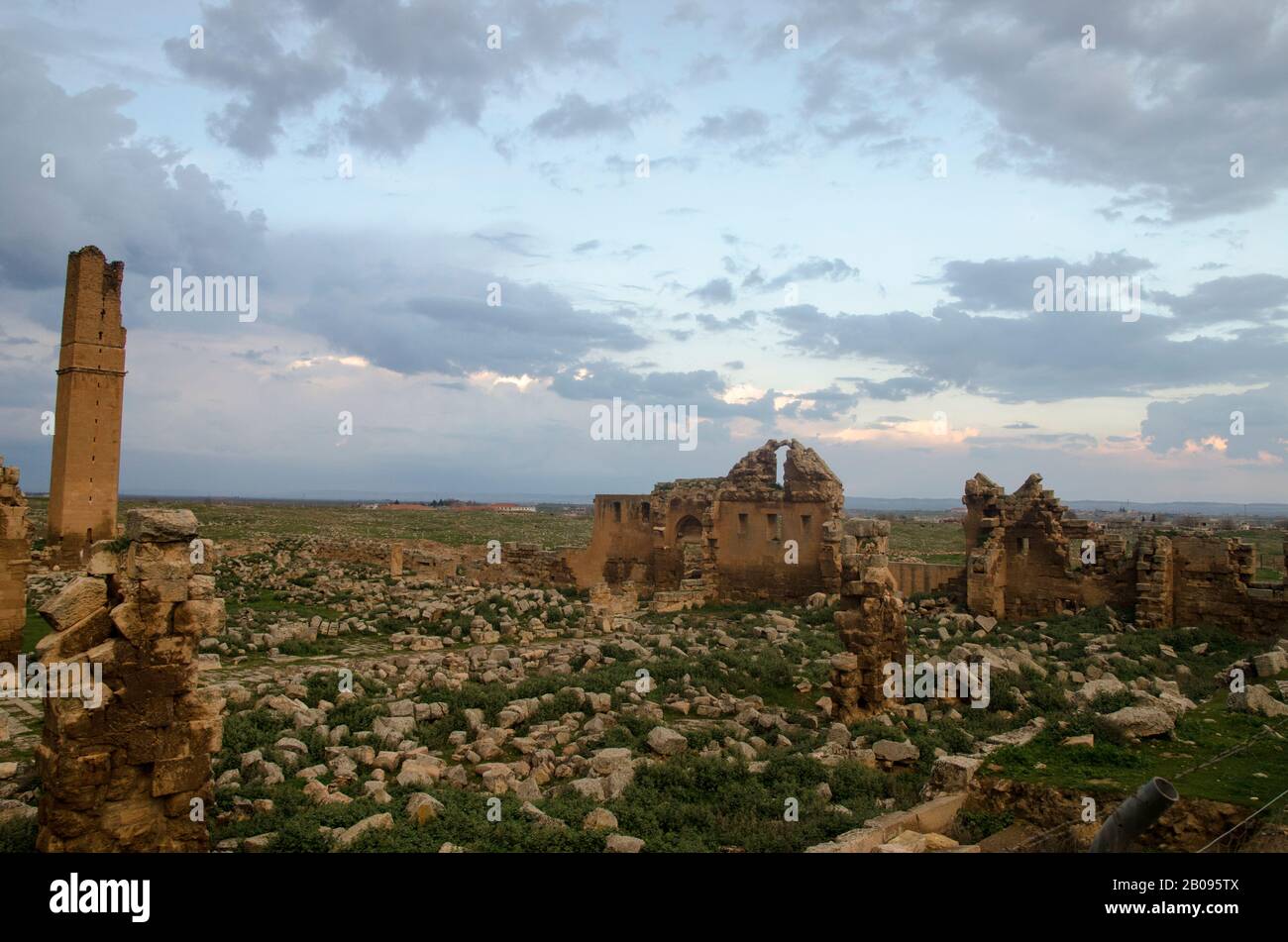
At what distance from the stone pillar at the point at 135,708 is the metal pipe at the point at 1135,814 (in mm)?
6937

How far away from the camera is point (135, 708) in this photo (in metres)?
6.52

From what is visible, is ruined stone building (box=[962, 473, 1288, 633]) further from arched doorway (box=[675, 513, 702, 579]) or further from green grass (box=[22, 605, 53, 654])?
green grass (box=[22, 605, 53, 654])

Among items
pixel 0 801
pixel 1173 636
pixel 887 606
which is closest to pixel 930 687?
pixel 887 606

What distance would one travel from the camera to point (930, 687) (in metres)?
13.3

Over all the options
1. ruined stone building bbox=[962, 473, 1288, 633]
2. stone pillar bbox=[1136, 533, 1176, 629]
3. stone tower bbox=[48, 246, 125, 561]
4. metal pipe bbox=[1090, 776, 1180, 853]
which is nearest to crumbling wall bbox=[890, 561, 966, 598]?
ruined stone building bbox=[962, 473, 1288, 633]

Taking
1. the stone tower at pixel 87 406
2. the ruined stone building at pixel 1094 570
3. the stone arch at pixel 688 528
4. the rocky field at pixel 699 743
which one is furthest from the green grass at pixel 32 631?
the ruined stone building at pixel 1094 570

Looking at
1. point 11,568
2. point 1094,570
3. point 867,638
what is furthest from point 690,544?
point 11,568

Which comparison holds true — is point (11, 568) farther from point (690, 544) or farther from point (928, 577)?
point (928, 577)

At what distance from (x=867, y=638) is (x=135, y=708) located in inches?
400

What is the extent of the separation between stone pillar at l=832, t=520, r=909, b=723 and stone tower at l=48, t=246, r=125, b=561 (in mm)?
28240

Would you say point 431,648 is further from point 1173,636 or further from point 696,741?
point 1173,636

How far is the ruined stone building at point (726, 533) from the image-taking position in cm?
2575

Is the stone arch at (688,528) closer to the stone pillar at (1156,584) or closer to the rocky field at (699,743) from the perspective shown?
the rocky field at (699,743)

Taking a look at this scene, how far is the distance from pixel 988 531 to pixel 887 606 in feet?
34.6
